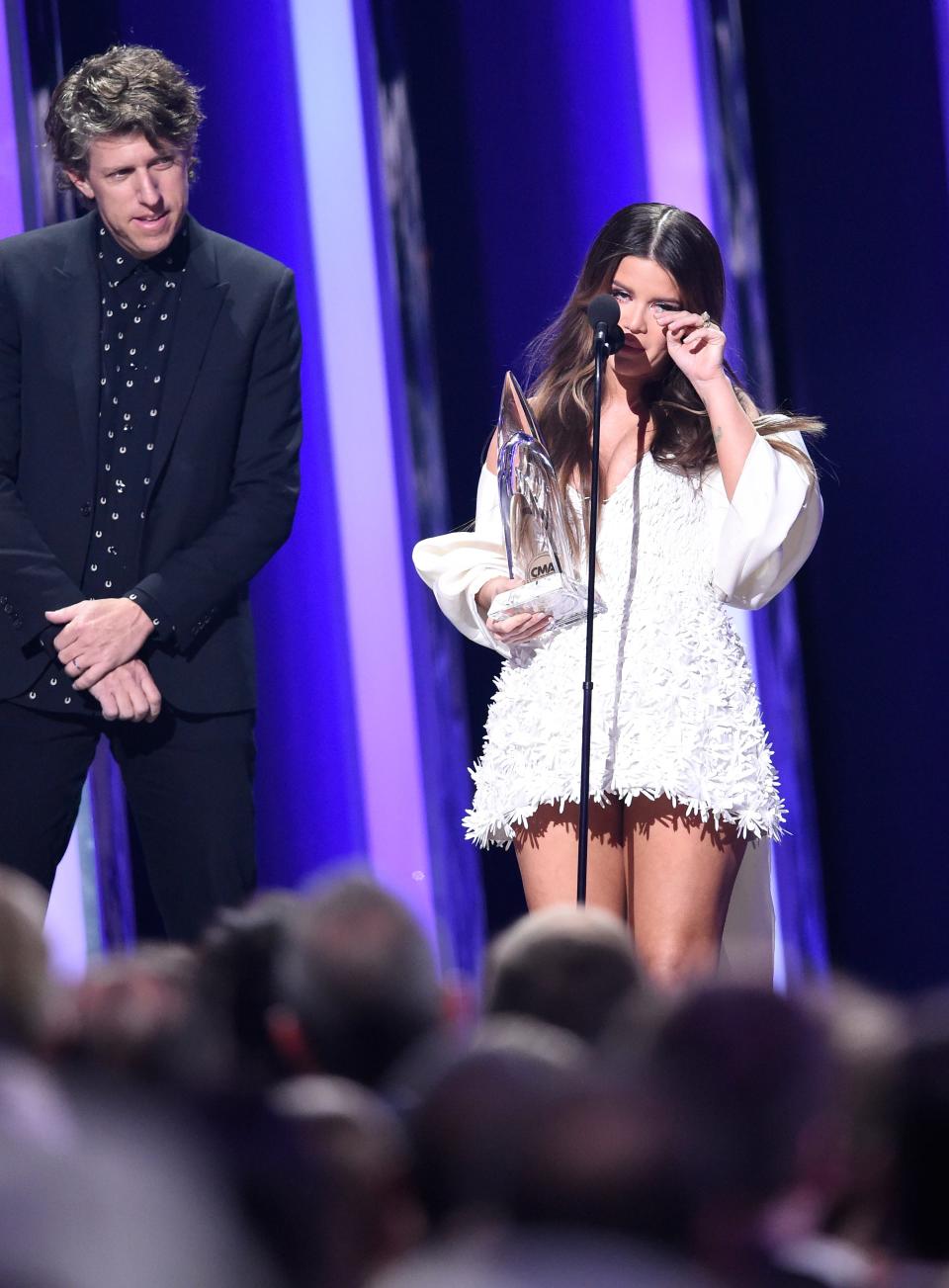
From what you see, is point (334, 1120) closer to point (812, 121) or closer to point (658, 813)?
point (658, 813)

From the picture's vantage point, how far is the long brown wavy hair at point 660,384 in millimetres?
Result: 2311

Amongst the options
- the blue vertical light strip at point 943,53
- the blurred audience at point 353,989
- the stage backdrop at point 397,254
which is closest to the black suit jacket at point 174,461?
the stage backdrop at point 397,254

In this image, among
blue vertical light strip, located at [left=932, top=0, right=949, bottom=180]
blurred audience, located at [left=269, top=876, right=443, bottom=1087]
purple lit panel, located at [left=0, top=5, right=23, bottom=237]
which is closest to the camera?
blurred audience, located at [left=269, top=876, right=443, bottom=1087]

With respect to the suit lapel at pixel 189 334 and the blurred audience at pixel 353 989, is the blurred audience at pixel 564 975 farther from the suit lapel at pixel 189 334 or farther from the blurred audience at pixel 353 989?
the suit lapel at pixel 189 334

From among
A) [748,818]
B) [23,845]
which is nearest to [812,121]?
[748,818]

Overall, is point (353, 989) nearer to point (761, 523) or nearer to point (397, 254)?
point (761, 523)

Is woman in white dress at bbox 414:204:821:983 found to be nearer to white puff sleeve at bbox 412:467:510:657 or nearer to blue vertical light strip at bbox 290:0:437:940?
white puff sleeve at bbox 412:467:510:657

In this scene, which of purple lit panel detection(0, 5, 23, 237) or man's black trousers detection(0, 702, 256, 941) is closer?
man's black trousers detection(0, 702, 256, 941)

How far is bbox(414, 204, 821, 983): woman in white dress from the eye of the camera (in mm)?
2150

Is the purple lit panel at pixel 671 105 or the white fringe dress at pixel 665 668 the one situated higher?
the purple lit panel at pixel 671 105

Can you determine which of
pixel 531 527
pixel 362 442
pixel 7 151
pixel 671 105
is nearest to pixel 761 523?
pixel 531 527

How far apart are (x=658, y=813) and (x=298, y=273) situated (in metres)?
1.66

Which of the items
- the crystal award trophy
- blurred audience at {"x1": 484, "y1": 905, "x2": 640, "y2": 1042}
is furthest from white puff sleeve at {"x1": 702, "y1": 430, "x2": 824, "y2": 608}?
blurred audience at {"x1": 484, "y1": 905, "x2": 640, "y2": 1042}

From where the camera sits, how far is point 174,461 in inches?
89.3
